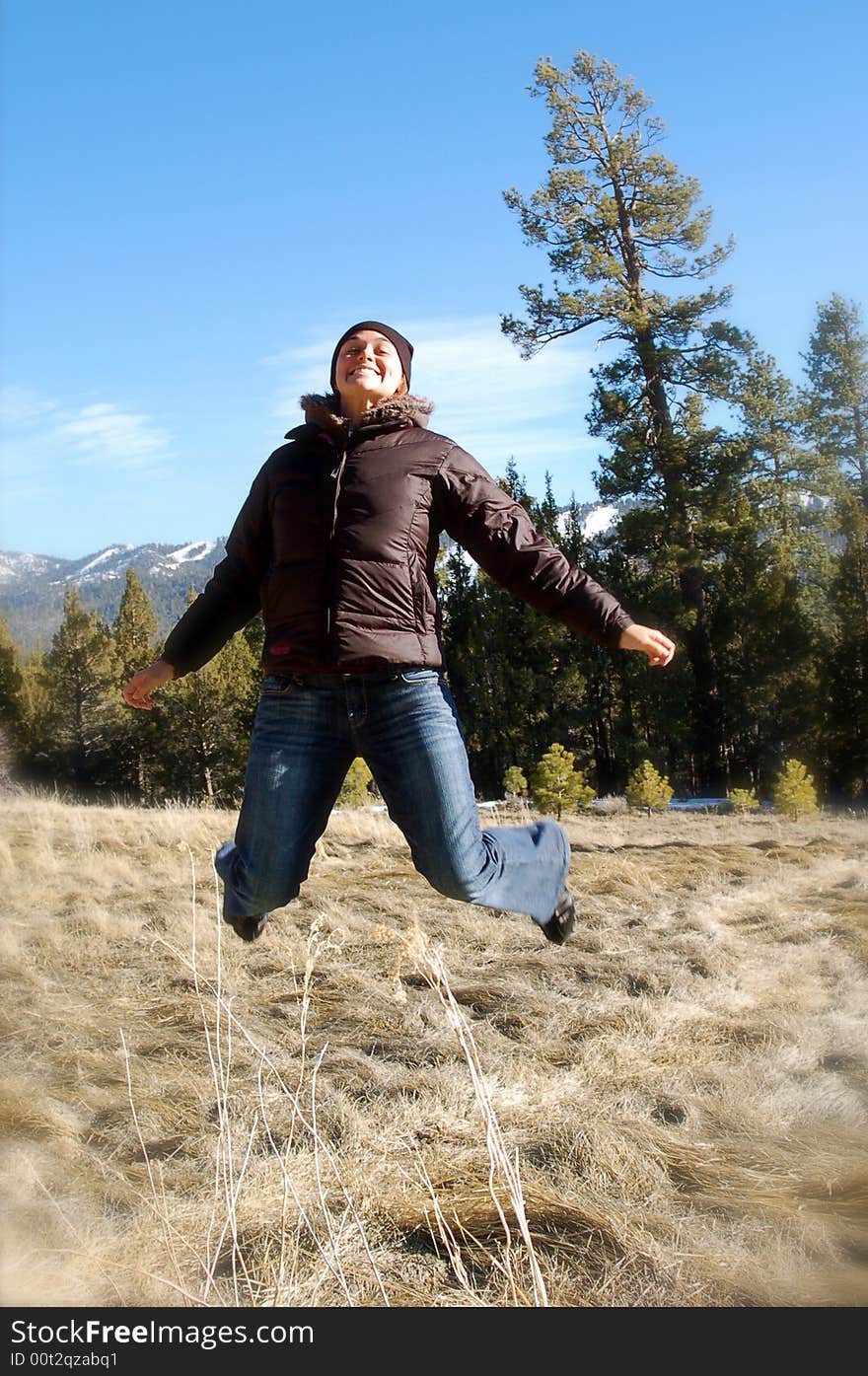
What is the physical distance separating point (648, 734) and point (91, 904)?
1913 cm

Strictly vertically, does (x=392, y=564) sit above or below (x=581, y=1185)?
above

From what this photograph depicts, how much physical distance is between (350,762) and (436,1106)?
1.26 m

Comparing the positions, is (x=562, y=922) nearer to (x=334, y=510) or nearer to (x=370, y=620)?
(x=370, y=620)

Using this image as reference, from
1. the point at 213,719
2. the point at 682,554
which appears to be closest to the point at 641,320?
the point at 682,554

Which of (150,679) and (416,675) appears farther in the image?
(150,679)

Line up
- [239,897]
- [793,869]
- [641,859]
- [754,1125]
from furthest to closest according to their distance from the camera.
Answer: [641,859]
[793,869]
[754,1125]
[239,897]

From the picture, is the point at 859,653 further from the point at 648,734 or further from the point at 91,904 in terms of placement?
the point at 91,904

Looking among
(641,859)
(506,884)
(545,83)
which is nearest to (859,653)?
(545,83)

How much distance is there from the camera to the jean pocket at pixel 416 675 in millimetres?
2482

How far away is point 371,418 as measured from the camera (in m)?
2.60

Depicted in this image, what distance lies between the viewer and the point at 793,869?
7.07 m

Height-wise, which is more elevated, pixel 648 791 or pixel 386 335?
pixel 386 335

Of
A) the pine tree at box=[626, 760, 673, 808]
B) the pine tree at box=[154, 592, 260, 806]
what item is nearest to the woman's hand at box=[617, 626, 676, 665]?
the pine tree at box=[626, 760, 673, 808]

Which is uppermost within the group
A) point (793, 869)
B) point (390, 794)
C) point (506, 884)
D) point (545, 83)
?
point (545, 83)
